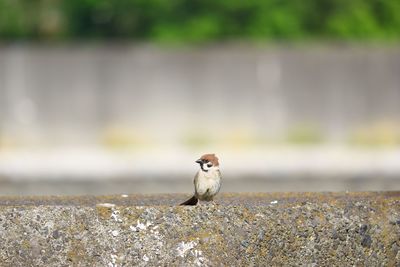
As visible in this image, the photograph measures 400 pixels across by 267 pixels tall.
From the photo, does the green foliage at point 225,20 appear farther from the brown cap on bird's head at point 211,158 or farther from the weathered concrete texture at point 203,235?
the weathered concrete texture at point 203,235

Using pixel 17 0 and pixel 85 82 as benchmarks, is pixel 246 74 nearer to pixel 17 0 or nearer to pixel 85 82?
pixel 85 82

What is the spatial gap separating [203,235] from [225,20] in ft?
57.4

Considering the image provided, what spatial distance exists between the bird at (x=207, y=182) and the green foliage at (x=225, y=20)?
15603 millimetres

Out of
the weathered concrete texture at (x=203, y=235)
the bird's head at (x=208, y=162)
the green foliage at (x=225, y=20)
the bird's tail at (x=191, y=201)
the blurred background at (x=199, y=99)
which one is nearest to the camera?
the weathered concrete texture at (x=203, y=235)

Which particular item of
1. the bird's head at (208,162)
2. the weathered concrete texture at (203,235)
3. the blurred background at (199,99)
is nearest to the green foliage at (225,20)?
the blurred background at (199,99)

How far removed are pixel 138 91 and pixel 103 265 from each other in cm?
1505

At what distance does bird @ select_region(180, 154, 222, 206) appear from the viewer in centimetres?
475

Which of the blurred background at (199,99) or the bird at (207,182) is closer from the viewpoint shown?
the bird at (207,182)

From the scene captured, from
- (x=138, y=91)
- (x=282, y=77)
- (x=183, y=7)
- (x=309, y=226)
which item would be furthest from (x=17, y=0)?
(x=309, y=226)

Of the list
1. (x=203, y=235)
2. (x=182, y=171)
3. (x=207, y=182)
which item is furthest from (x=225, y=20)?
(x=203, y=235)

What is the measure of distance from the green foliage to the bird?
15.6m

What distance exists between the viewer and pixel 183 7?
2125 centimetres

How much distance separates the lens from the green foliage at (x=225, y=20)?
21.0 metres

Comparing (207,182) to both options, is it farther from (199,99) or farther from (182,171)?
(199,99)
